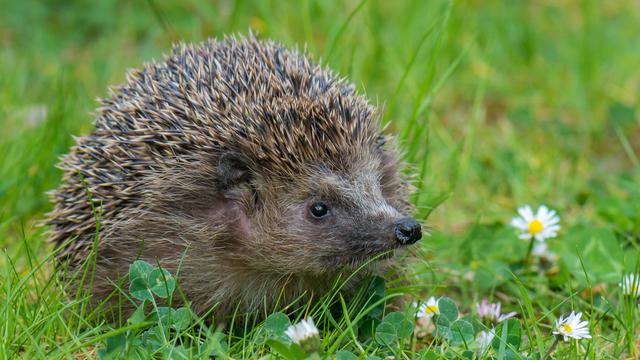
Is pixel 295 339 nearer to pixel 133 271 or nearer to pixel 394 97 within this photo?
pixel 133 271

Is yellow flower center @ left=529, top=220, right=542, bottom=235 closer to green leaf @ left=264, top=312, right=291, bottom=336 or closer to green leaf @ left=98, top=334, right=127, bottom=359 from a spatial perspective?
green leaf @ left=264, top=312, right=291, bottom=336

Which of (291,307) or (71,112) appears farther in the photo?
(71,112)

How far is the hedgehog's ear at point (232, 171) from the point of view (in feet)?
16.8

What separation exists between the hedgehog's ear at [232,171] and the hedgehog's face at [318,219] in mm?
22

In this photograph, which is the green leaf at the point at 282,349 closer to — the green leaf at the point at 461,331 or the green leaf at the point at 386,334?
the green leaf at the point at 386,334

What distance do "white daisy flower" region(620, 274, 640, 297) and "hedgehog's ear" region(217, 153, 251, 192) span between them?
6.79 feet

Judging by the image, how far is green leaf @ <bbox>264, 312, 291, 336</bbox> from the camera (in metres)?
4.79

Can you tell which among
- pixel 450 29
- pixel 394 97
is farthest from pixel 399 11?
pixel 394 97

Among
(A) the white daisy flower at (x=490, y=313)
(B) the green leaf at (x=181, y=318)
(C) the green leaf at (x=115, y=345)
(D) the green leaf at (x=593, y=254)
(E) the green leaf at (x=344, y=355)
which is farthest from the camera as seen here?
(D) the green leaf at (x=593, y=254)

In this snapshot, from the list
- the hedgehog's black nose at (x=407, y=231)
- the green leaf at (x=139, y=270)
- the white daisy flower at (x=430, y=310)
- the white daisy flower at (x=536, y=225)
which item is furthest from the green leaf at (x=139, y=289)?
the white daisy flower at (x=536, y=225)

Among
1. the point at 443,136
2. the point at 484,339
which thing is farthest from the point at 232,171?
the point at 443,136

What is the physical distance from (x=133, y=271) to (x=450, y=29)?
4975mm

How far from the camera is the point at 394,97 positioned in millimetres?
6516

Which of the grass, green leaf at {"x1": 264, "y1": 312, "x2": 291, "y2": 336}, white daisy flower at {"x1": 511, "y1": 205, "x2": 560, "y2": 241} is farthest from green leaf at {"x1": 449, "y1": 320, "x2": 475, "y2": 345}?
white daisy flower at {"x1": 511, "y1": 205, "x2": 560, "y2": 241}
